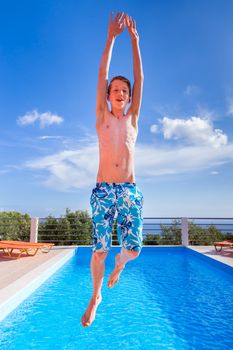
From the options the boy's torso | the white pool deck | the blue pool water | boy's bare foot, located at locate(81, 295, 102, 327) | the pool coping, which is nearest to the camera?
boy's bare foot, located at locate(81, 295, 102, 327)

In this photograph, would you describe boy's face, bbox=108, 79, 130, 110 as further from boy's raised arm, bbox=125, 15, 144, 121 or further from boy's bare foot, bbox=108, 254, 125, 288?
boy's bare foot, bbox=108, 254, 125, 288

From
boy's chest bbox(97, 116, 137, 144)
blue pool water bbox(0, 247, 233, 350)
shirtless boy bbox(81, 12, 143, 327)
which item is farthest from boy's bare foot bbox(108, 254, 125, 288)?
blue pool water bbox(0, 247, 233, 350)

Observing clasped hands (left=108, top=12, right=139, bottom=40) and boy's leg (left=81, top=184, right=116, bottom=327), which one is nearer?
boy's leg (left=81, top=184, right=116, bottom=327)

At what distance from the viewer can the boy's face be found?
207 centimetres

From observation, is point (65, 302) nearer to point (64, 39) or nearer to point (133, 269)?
point (133, 269)

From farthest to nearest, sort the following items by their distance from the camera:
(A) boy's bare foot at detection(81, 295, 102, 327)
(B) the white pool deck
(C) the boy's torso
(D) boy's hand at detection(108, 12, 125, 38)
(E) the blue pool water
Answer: (B) the white pool deck
(E) the blue pool water
(D) boy's hand at detection(108, 12, 125, 38)
(C) the boy's torso
(A) boy's bare foot at detection(81, 295, 102, 327)

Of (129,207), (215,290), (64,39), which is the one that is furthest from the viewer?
(64,39)

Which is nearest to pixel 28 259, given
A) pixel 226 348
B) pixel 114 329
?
pixel 114 329

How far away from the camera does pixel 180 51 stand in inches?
316

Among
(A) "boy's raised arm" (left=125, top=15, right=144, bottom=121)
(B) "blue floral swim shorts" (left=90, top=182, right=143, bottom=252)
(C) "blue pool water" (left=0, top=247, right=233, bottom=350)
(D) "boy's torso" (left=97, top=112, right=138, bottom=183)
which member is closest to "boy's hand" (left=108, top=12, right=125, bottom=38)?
(A) "boy's raised arm" (left=125, top=15, right=144, bottom=121)

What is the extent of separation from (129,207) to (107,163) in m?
0.34

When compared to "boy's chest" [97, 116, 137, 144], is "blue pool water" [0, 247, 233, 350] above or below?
below

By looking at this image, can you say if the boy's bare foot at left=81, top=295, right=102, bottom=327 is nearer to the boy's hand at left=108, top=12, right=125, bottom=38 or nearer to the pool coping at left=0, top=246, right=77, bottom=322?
the boy's hand at left=108, top=12, right=125, bottom=38

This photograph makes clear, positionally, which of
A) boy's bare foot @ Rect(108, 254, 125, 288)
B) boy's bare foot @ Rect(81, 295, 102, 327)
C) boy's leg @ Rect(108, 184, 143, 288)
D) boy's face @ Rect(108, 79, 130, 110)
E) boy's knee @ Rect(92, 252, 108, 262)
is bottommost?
boy's bare foot @ Rect(81, 295, 102, 327)
